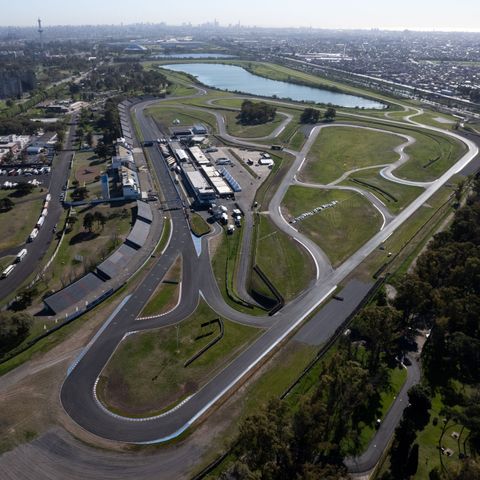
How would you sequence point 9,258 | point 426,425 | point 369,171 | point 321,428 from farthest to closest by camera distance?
point 369,171 → point 9,258 → point 426,425 → point 321,428

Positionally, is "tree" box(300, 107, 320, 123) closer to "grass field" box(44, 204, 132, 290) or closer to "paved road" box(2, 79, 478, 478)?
"paved road" box(2, 79, 478, 478)

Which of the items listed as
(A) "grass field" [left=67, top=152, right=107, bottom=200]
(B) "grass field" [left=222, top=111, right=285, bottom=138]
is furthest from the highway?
(B) "grass field" [left=222, top=111, right=285, bottom=138]

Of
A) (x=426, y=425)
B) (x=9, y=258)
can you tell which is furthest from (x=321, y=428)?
(x=9, y=258)

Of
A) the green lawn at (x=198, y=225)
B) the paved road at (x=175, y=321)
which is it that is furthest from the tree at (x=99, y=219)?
the green lawn at (x=198, y=225)

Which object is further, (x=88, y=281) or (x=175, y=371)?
(x=88, y=281)

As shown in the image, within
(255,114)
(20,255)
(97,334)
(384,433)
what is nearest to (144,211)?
(20,255)

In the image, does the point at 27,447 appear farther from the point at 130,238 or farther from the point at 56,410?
the point at 130,238
